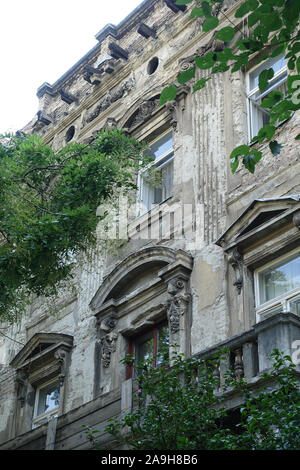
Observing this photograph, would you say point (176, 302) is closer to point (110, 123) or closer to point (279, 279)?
point (279, 279)

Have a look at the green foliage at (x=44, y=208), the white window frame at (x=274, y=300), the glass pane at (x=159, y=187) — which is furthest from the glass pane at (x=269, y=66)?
the white window frame at (x=274, y=300)

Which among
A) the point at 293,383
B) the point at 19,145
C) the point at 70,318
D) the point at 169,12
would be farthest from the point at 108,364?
the point at 169,12

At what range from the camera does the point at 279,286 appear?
1180 cm

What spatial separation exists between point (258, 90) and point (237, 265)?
3.64m

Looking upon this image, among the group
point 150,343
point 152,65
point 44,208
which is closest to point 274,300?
point 150,343

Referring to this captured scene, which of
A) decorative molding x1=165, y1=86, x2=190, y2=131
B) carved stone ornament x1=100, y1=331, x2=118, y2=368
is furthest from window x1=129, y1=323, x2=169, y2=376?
decorative molding x1=165, y1=86, x2=190, y2=131

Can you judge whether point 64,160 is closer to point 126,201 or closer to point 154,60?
point 126,201

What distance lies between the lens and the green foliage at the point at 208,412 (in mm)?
7809

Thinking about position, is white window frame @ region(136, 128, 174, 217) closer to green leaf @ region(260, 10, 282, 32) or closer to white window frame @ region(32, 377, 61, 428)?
white window frame @ region(32, 377, 61, 428)

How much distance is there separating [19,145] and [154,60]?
5632mm

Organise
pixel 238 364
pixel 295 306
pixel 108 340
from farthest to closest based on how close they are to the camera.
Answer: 1. pixel 108 340
2. pixel 295 306
3. pixel 238 364

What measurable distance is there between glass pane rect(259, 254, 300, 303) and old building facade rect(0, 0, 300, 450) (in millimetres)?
20

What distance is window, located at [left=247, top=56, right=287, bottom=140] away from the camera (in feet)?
46.0

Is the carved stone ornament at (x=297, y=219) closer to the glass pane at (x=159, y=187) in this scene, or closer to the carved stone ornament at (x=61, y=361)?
the glass pane at (x=159, y=187)
